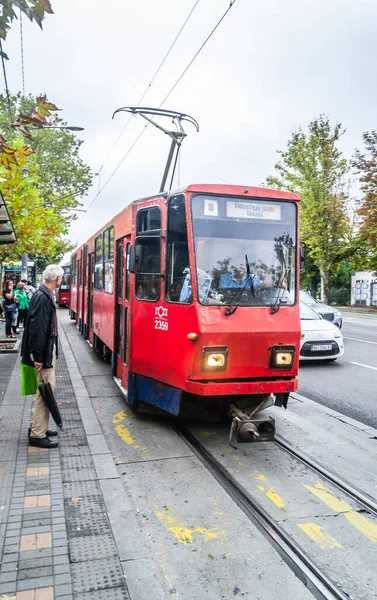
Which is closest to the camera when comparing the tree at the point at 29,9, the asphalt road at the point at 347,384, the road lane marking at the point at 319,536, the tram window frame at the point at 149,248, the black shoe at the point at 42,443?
the tree at the point at 29,9

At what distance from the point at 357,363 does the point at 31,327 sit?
8.75 meters

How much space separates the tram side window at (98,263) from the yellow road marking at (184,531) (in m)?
7.08

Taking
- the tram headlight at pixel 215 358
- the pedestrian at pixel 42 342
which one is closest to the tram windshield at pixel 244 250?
the tram headlight at pixel 215 358

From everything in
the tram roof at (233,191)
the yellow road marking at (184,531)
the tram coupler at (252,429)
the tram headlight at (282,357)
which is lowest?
the yellow road marking at (184,531)

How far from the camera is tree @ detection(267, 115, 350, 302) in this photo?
4231 cm

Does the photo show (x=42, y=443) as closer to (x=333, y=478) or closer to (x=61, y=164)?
(x=333, y=478)

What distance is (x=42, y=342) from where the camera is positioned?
17.6 ft

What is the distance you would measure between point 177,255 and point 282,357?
1.69 m

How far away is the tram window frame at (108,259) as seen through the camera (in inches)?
360

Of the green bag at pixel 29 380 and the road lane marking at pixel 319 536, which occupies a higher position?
the green bag at pixel 29 380

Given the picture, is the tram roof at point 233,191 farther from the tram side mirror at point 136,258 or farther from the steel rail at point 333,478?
the steel rail at point 333,478

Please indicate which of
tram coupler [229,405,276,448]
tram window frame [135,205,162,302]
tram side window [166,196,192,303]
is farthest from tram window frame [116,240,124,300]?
tram coupler [229,405,276,448]

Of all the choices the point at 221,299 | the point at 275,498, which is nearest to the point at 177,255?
the point at 221,299

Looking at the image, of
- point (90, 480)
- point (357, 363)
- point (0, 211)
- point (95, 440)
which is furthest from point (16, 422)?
point (357, 363)
